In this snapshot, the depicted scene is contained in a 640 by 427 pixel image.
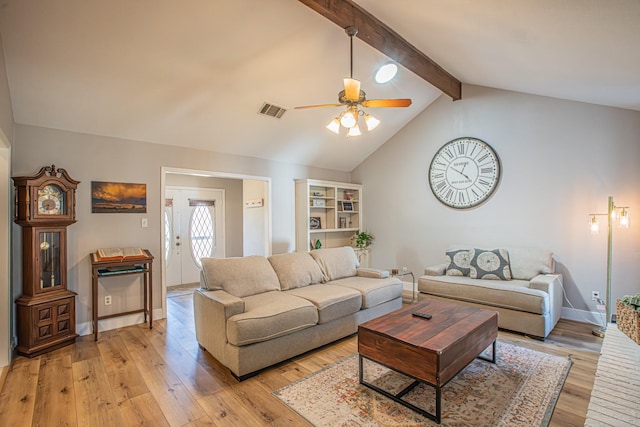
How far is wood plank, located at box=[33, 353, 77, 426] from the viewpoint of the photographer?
2.09 m

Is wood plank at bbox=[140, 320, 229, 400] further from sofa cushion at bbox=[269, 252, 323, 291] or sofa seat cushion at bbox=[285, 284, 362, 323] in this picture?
sofa cushion at bbox=[269, 252, 323, 291]

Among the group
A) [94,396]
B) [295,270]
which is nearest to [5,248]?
[94,396]

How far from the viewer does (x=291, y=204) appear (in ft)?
18.3

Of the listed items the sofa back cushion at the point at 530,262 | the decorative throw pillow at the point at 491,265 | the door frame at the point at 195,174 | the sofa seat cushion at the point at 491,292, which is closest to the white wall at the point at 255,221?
the door frame at the point at 195,174

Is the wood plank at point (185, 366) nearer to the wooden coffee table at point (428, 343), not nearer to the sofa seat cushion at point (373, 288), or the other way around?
the wooden coffee table at point (428, 343)

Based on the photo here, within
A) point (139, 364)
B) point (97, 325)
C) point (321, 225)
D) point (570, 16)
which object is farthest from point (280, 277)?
point (570, 16)

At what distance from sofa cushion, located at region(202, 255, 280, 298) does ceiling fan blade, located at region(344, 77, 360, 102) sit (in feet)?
6.63

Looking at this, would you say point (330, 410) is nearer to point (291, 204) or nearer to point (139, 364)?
point (139, 364)

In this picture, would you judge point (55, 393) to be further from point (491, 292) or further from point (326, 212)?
point (326, 212)

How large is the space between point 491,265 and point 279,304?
9.41 feet

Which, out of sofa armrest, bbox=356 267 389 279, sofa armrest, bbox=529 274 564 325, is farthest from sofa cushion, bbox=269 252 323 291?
sofa armrest, bbox=529 274 564 325

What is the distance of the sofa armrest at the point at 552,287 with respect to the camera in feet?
11.1

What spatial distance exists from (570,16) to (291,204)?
4.27 m

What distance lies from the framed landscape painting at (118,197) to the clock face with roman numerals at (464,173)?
4.34 meters
